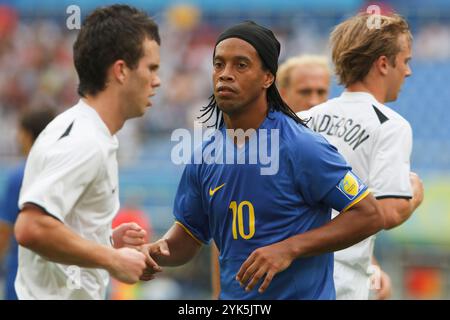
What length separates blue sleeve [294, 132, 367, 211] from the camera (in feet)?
12.3

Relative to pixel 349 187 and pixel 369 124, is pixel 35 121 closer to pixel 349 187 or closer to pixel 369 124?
pixel 369 124

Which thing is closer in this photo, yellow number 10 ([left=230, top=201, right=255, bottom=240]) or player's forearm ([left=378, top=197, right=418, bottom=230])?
yellow number 10 ([left=230, top=201, right=255, bottom=240])

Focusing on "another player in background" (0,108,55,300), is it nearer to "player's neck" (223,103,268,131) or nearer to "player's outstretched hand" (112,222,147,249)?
"player's outstretched hand" (112,222,147,249)

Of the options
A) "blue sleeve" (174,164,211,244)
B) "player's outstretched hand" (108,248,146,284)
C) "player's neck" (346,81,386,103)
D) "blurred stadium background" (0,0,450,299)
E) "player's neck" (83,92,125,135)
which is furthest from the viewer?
"blurred stadium background" (0,0,450,299)

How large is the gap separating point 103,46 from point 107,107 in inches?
11.6

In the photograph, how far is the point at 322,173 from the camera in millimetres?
3742

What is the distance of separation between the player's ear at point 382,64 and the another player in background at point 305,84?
1242 millimetres

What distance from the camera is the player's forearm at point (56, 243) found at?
11.4ft

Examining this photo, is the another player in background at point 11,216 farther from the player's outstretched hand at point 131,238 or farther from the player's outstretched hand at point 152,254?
the player's outstretched hand at point 152,254

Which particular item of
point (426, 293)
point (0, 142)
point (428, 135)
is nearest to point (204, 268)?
point (426, 293)

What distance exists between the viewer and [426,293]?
1133 cm

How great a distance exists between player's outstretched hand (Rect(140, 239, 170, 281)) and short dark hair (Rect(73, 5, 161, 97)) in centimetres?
79

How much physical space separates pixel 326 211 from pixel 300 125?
0.41 m

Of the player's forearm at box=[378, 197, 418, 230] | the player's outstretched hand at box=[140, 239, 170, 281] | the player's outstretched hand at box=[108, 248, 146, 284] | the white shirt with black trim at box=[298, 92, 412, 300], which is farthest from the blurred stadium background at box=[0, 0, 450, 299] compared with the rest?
the player's outstretched hand at box=[108, 248, 146, 284]
